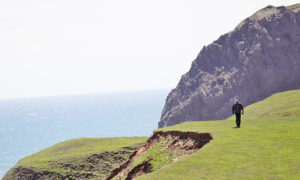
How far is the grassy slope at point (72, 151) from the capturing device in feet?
169

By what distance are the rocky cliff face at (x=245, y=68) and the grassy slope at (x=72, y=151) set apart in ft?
227

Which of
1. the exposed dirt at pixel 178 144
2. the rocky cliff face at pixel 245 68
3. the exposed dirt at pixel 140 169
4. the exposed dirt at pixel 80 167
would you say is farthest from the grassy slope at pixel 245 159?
the rocky cliff face at pixel 245 68

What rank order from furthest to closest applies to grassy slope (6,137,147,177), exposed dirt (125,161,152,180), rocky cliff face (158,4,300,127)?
rocky cliff face (158,4,300,127), grassy slope (6,137,147,177), exposed dirt (125,161,152,180)

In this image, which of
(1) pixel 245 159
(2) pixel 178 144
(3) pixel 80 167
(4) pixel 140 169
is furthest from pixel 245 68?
(1) pixel 245 159

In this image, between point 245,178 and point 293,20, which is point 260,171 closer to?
point 245,178

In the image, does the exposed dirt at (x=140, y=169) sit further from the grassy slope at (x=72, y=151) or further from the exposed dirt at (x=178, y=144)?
the grassy slope at (x=72, y=151)

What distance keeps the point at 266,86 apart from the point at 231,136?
98392mm

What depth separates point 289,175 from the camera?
48.0 feet

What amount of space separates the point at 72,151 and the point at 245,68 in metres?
82.9

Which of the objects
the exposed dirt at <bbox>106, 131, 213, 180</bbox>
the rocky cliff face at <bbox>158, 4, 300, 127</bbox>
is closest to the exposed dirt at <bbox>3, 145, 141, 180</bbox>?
the exposed dirt at <bbox>106, 131, 213, 180</bbox>

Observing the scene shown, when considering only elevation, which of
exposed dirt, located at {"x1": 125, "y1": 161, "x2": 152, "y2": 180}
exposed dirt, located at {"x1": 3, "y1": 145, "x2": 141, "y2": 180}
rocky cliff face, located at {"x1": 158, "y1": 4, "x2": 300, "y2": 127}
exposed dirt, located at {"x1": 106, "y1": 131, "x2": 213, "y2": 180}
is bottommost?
exposed dirt, located at {"x1": 3, "y1": 145, "x2": 141, "y2": 180}

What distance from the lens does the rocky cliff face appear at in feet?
376

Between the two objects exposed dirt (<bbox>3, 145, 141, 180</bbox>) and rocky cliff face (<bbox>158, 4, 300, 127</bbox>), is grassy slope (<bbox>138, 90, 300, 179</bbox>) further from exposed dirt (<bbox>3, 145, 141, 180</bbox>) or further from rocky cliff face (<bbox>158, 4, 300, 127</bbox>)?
rocky cliff face (<bbox>158, 4, 300, 127</bbox>)

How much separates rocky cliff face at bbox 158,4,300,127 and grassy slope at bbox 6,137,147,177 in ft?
227
